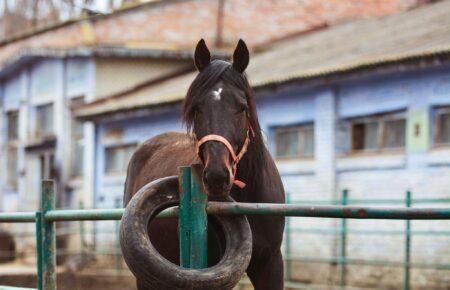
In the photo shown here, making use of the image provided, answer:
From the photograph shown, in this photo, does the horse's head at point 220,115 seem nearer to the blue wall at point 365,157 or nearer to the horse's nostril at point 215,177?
the horse's nostril at point 215,177

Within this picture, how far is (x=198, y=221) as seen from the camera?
12.2 ft

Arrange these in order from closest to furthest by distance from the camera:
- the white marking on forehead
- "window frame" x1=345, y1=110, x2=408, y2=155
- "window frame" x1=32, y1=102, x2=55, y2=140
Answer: the white marking on forehead
"window frame" x1=345, y1=110, x2=408, y2=155
"window frame" x1=32, y1=102, x2=55, y2=140

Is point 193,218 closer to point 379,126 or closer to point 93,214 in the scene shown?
point 93,214

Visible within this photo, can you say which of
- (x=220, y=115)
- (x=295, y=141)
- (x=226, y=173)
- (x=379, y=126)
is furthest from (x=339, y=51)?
(x=226, y=173)

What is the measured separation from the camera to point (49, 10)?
3294cm

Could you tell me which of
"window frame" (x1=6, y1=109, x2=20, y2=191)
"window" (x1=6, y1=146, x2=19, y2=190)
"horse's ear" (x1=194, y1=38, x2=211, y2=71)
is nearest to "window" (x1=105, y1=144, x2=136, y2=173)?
"window frame" (x1=6, y1=109, x2=20, y2=191)

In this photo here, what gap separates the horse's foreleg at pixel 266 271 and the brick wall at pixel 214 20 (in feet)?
60.7

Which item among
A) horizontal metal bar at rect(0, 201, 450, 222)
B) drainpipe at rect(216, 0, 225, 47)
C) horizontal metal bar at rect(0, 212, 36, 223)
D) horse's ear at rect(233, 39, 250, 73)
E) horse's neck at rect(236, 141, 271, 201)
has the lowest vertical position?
horizontal metal bar at rect(0, 212, 36, 223)

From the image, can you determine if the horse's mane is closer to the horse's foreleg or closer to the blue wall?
the horse's foreleg

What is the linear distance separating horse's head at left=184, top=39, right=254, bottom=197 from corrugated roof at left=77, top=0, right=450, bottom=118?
305 inches

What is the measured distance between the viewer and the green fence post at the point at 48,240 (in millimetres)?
4637

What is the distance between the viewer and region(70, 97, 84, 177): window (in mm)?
22312

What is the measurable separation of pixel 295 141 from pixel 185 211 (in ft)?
37.0

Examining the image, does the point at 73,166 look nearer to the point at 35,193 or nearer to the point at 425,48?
the point at 35,193
